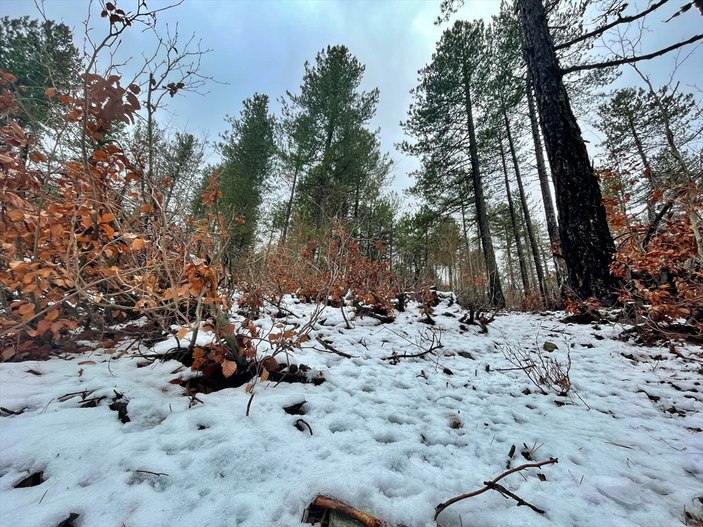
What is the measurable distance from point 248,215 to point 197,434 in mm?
14641

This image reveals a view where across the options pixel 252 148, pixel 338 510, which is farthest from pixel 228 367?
pixel 252 148

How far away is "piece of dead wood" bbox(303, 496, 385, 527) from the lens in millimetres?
919

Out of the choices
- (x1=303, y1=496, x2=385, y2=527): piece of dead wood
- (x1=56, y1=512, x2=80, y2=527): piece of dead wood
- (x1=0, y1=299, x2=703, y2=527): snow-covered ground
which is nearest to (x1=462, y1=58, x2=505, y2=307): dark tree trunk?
(x1=0, y1=299, x2=703, y2=527): snow-covered ground

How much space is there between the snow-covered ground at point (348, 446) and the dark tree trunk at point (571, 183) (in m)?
1.59

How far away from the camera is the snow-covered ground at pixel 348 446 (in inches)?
38.3

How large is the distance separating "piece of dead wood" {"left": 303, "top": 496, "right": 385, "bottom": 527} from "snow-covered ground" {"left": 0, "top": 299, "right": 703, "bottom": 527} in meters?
0.05

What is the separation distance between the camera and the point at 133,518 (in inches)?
34.4

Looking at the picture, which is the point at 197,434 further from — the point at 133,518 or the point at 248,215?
the point at 248,215

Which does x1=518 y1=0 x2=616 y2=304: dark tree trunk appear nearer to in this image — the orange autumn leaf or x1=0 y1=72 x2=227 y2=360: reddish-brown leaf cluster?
the orange autumn leaf

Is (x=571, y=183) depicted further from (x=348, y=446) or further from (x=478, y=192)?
(x=478, y=192)

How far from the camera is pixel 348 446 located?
1.35m

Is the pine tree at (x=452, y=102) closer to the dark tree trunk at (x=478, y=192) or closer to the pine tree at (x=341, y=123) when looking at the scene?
the dark tree trunk at (x=478, y=192)

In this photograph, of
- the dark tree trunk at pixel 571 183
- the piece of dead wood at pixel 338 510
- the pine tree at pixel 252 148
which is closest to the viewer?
the piece of dead wood at pixel 338 510

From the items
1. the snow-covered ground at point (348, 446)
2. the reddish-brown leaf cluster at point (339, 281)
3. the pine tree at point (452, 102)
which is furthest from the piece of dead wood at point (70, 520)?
the pine tree at point (452, 102)
